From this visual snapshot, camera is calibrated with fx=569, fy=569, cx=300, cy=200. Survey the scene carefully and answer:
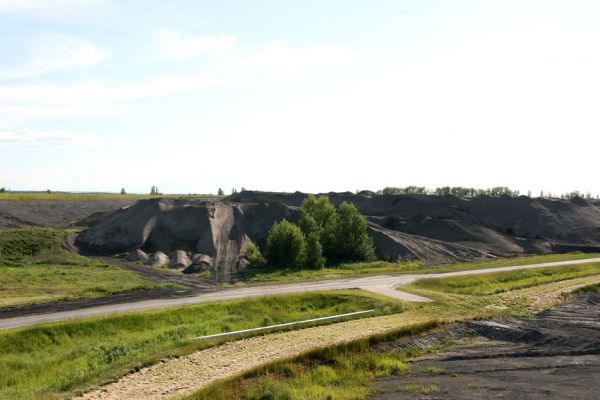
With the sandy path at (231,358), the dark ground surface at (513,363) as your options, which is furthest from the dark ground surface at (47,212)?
the dark ground surface at (513,363)

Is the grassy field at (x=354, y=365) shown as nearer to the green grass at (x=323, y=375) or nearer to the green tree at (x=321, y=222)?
the green grass at (x=323, y=375)

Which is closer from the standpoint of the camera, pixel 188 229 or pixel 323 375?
pixel 323 375

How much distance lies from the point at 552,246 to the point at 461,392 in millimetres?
65073

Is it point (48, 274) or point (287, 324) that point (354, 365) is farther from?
point (48, 274)

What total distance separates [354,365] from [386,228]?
178ft

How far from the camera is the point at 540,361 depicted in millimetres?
24250

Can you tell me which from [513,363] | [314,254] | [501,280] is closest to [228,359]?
[513,363]

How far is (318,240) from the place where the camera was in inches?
2327

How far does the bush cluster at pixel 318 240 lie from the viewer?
55938mm

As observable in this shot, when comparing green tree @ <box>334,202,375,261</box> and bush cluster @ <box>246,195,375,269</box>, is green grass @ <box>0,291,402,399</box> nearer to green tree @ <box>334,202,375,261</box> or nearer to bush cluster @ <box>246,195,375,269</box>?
bush cluster @ <box>246,195,375,269</box>

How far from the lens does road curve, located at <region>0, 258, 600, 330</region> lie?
31922mm

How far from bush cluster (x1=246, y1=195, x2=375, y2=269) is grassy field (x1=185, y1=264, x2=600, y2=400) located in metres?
16.8

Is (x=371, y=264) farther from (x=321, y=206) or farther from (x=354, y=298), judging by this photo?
(x=354, y=298)

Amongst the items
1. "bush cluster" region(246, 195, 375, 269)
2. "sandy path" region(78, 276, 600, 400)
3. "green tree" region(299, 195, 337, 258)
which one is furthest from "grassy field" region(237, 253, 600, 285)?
"sandy path" region(78, 276, 600, 400)
